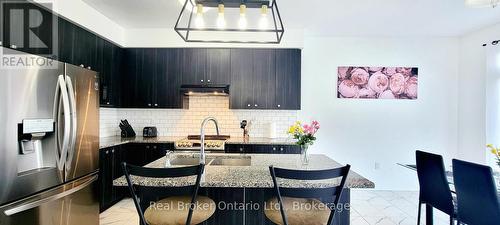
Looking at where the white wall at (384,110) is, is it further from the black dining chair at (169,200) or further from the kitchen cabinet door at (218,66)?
the black dining chair at (169,200)

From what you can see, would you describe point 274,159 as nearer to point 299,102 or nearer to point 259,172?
point 259,172

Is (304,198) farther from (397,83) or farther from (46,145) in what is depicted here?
(397,83)

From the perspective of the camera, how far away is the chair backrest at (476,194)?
192cm

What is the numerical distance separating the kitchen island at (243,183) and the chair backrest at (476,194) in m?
0.96

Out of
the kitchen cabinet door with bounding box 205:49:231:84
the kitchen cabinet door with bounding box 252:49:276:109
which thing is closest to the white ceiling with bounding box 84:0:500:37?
the kitchen cabinet door with bounding box 252:49:276:109

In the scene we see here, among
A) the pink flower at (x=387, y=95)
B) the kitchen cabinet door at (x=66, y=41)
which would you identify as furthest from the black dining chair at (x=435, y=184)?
the kitchen cabinet door at (x=66, y=41)

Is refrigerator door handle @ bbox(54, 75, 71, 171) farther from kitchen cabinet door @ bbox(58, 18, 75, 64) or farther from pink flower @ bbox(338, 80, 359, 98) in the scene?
pink flower @ bbox(338, 80, 359, 98)

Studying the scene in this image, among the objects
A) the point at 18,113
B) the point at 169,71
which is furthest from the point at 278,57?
the point at 18,113

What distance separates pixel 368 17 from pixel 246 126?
244 cm

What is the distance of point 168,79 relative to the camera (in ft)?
13.9

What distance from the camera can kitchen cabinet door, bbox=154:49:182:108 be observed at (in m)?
4.24

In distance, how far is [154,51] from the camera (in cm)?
425

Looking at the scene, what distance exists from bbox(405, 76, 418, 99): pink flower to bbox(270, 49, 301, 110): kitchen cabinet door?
193 cm

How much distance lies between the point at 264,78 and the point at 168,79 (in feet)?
5.10
